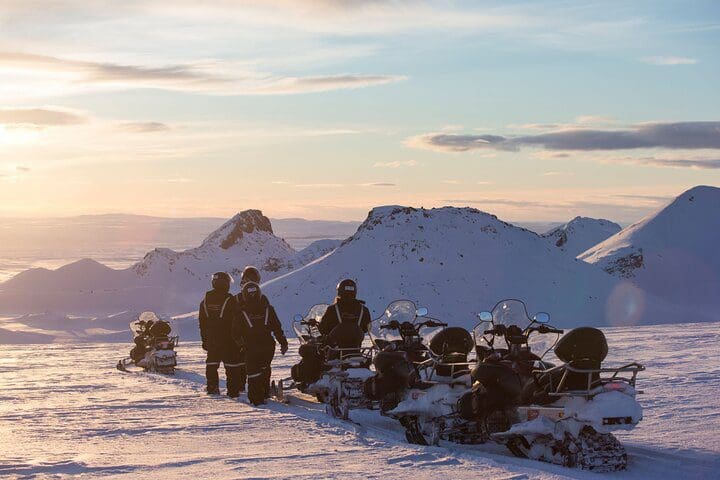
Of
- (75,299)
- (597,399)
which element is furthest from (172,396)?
(75,299)

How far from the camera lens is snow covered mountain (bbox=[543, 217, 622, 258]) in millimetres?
120312

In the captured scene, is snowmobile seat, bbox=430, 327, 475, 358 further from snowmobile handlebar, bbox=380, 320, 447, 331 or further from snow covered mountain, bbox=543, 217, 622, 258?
snow covered mountain, bbox=543, 217, 622, 258

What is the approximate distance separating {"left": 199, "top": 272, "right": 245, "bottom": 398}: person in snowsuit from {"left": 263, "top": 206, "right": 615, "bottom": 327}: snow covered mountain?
29.2m

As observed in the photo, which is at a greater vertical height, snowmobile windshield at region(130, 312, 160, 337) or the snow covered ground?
snowmobile windshield at region(130, 312, 160, 337)

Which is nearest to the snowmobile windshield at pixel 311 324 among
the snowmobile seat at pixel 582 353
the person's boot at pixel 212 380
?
the person's boot at pixel 212 380

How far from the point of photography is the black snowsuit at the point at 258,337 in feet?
51.9

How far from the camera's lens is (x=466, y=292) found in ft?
165

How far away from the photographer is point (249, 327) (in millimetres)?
15922

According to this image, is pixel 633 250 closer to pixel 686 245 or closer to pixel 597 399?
pixel 686 245

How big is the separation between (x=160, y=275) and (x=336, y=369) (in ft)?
289

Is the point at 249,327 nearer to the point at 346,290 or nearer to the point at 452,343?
the point at 346,290

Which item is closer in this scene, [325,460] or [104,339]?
[325,460]

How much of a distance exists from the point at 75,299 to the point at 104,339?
4558 cm

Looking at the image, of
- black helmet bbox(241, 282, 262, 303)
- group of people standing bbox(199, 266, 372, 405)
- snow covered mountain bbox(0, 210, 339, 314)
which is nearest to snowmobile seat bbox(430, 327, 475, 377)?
group of people standing bbox(199, 266, 372, 405)
